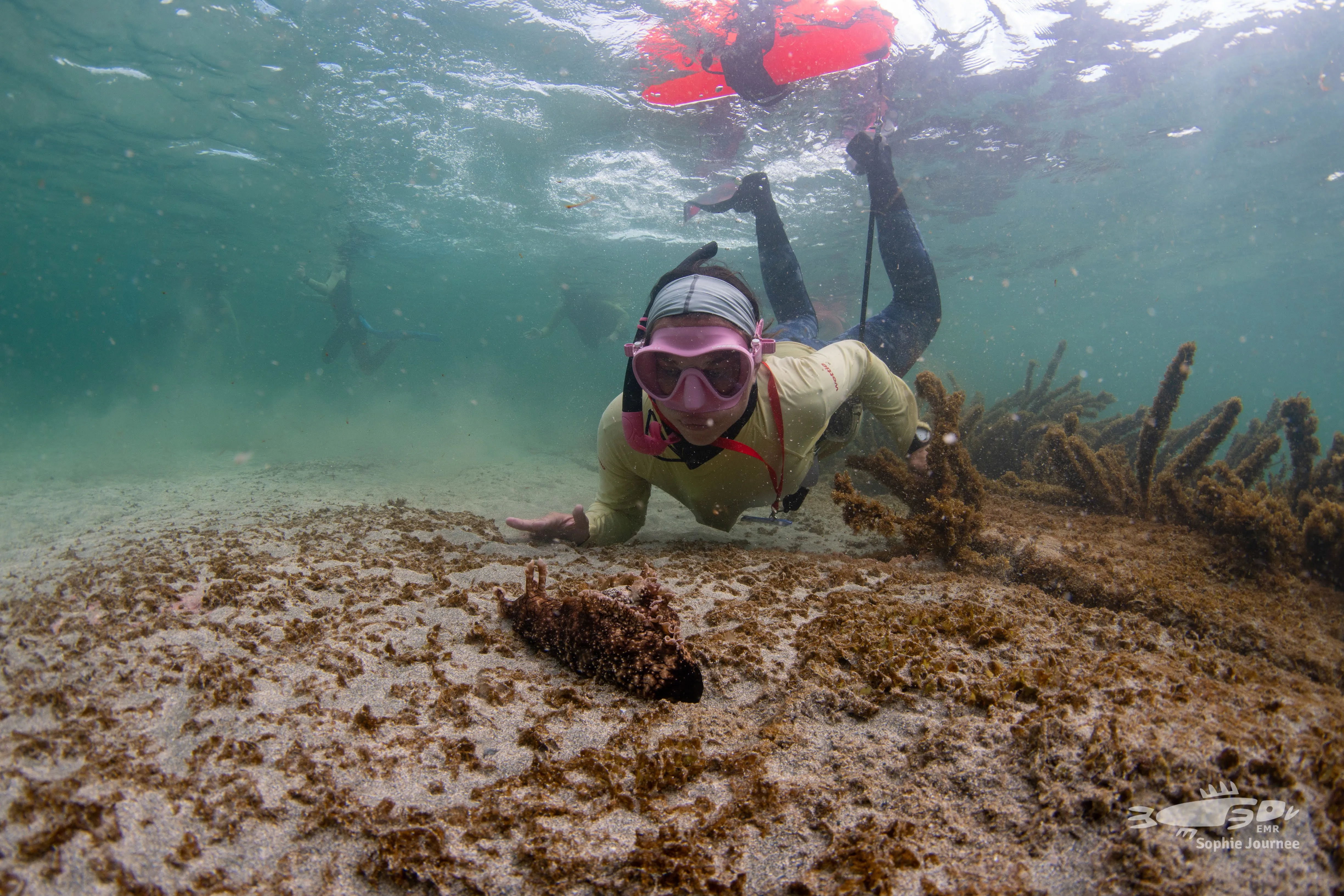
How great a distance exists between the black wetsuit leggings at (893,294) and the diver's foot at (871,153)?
5 centimetres

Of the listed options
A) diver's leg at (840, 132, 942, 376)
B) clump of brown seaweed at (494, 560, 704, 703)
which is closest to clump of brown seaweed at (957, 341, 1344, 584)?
diver's leg at (840, 132, 942, 376)

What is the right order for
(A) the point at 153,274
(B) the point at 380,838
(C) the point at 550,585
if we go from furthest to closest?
(A) the point at 153,274 → (C) the point at 550,585 → (B) the point at 380,838

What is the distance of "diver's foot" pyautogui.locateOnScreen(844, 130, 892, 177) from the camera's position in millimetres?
A: 6402

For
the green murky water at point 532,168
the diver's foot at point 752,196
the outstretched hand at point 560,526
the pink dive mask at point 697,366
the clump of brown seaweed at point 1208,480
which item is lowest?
the outstretched hand at point 560,526

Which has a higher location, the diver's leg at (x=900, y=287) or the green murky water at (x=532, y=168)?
the green murky water at (x=532, y=168)

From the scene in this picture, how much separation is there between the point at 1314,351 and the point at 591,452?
9697 centimetres

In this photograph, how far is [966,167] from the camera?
52.3 ft

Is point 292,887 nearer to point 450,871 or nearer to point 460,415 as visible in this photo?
point 450,871

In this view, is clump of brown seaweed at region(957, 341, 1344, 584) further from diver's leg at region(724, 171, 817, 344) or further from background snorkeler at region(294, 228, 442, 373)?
background snorkeler at region(294, 228, 442, 373)

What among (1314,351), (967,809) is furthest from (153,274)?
(1314,351)

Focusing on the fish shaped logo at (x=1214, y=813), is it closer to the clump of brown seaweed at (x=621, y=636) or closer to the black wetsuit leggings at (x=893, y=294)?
the clump of brown seaweed at (x=621, y=636)

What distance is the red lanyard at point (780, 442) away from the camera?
3.30 meters

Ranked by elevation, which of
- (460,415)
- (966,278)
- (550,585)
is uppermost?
(966,278)

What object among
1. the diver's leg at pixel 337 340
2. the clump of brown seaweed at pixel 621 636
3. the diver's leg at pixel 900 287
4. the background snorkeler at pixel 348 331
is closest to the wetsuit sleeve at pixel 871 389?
the diver's leg at pixel 900 287
